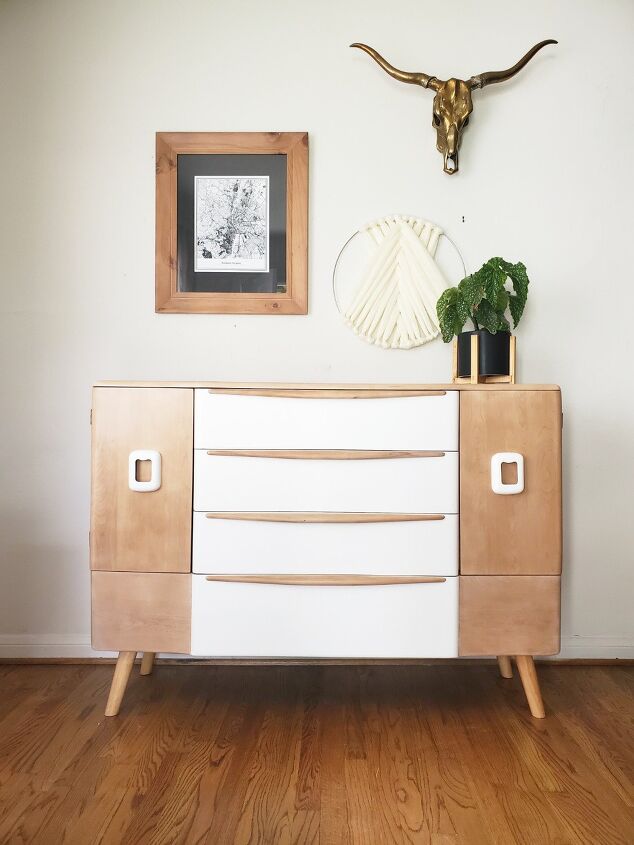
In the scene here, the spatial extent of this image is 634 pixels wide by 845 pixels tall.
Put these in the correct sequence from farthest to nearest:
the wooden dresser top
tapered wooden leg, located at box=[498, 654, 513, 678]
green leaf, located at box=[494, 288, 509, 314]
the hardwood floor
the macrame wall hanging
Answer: the macrame wall hanging
tapered wooden leg, located at box=[498, 654, 513, 678]
green leaf, located at box=[494, 288, 509, 314]
the wooden dresser top
the hardwood floor

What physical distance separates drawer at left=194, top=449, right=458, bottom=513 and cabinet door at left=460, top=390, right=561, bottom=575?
7 centimetres

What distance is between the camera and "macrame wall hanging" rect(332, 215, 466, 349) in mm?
2209

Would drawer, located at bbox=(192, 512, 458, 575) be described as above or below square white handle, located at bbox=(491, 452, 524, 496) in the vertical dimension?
below

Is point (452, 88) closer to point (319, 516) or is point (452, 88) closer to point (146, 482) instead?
point (319, 516)

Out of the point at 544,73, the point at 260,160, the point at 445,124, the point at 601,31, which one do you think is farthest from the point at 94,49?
the point at 601,31

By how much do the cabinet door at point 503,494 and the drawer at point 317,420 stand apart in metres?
0.11

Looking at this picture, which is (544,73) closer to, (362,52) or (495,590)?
(362,52)

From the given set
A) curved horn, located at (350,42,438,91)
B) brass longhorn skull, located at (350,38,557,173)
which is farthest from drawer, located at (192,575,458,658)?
curved horn, located at (350,42,438,91)

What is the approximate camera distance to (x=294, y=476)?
1719 mm

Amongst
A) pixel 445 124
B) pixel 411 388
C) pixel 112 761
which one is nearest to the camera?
pixel 112 761

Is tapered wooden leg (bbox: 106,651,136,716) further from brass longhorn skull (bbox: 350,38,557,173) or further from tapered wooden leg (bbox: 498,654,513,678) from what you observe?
brass longhorn skull (bbox: 350,38,557,173)

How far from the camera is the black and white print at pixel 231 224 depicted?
87.6 inches

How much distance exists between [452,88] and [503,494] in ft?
4.20

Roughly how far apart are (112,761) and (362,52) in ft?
6.95
